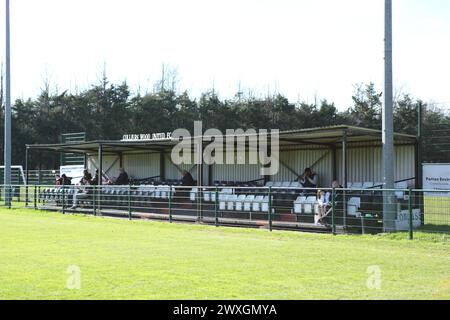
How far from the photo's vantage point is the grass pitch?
25.6ft

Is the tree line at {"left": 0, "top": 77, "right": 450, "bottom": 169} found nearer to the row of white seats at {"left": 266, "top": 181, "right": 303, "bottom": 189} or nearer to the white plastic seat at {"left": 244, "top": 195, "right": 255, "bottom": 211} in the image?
the row of white seats at {"left": 266, "top": 181, "right": 303, "bottom": 189}

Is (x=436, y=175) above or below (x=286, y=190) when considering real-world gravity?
above

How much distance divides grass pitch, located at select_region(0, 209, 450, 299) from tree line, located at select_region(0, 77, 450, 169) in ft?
136

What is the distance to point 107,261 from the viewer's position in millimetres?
10719

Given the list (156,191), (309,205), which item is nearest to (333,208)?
(309,205)

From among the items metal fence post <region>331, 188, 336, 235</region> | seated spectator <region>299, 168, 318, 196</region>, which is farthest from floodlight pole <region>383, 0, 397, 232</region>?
seated spectator <region>299, 168, 318, 196</region>

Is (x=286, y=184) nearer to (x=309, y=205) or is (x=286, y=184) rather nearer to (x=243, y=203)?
(x=243, y=203)

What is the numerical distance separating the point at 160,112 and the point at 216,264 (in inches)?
1993

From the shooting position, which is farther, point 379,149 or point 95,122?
point 95,122

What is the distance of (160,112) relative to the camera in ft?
198
